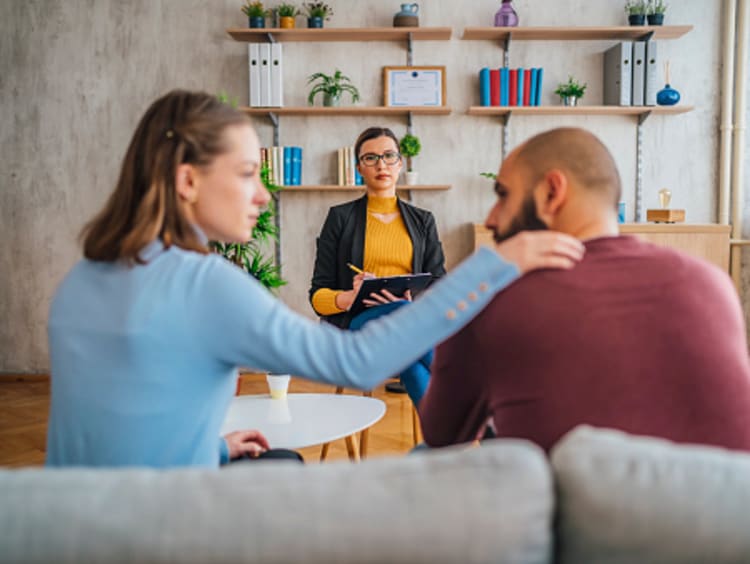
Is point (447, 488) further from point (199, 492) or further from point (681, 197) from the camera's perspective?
point (681, 197)

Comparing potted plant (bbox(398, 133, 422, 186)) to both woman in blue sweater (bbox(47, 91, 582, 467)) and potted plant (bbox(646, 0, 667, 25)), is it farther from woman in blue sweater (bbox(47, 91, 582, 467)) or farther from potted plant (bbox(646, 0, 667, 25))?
woman in blue sweater (bbox(47, 91, 582, 467))

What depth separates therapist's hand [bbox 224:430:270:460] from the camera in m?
1.49

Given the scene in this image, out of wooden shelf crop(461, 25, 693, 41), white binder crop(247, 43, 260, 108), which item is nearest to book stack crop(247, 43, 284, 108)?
white binder crop(247, 43, 260, 108)

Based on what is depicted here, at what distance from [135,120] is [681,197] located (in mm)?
3801

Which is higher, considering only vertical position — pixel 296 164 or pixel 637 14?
pixel 637 14

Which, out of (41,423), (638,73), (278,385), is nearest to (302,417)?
(278,385)

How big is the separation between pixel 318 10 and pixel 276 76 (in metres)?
0.52

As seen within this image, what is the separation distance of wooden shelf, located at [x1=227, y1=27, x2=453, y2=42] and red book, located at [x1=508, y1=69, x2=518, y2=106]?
491 millimetres

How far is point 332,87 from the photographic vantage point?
456 cm

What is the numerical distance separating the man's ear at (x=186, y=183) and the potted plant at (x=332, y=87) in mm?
3620

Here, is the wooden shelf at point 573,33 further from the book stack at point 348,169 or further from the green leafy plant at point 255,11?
the green leafy plant at point 255,11

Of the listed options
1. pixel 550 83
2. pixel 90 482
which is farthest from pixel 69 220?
pixel 90 482

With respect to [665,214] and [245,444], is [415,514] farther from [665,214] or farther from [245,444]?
[665,214]

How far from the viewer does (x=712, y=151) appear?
4.68 meters
